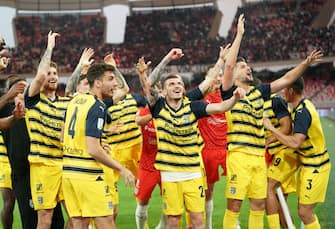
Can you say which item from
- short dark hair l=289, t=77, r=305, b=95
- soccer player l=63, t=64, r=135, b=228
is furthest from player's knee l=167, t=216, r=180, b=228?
short dark hair l=289, t=77, r=305, b=95

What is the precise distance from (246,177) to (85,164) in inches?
A: 78.5

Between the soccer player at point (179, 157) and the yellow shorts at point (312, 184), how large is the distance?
118cm

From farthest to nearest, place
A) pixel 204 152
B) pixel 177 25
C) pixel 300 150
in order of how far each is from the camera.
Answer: pixel 177 25 < pixel 204 152 < pixel 300 150

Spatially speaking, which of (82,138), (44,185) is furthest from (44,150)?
(82,138)

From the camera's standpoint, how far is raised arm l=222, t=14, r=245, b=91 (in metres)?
5.84

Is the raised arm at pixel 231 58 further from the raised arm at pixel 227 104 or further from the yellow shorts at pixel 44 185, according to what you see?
the yellow shorts at pixel 44 185

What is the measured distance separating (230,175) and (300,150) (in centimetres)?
90

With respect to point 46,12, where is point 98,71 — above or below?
below

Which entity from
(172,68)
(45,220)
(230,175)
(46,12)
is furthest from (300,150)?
(46,12)

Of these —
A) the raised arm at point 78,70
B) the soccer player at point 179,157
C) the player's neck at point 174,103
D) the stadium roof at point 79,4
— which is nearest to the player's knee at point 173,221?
the soccer player at point 179,157

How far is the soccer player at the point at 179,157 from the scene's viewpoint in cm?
594

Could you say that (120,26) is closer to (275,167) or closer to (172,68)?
(172,68)

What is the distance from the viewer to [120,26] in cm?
4156

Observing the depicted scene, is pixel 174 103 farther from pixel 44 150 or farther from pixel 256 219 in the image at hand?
pixel 256 219
